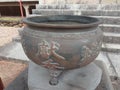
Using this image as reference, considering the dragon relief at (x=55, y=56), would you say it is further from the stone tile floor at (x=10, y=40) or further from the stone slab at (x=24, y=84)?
the stone tile floor at (x=10, y=40)

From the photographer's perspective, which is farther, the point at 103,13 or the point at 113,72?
the point at 103,13

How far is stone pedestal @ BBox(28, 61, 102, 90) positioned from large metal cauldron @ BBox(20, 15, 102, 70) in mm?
288

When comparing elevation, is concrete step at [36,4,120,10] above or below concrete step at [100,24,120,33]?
above

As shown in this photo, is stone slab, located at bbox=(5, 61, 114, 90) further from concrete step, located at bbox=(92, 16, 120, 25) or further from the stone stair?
concrete step, located at bbox=(92, 16, 120, 25)

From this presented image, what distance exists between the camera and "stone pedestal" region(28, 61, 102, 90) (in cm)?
147

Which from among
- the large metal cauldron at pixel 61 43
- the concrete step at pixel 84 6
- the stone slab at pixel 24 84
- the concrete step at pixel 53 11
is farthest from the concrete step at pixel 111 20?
the large metal cauldron at pixel 61 43

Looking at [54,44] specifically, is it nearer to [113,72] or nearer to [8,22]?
[113,72]

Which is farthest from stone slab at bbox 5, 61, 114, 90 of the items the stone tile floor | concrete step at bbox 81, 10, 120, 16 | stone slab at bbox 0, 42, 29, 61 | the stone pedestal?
concrete step at bbox 81, 10, 120, 16

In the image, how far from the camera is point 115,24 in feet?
11.9

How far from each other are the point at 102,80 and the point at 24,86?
0.82 m

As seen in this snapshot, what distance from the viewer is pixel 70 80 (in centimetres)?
154

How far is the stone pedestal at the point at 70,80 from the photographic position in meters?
1.47

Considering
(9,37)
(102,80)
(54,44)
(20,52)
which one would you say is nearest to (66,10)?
(20,52)

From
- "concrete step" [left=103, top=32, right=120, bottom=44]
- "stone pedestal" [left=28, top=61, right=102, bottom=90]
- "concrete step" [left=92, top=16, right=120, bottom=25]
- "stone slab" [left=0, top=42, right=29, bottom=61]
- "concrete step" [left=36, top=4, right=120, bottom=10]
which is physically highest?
"concrete step" [left=36, top=4, right=120, bottom=10]
